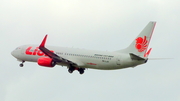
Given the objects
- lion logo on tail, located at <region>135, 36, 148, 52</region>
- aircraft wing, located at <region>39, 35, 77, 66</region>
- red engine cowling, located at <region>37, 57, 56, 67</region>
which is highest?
lion logo on tail, located at <region>135, 36, 148, 52</region>

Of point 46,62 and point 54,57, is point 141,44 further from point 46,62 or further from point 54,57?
point 46,62

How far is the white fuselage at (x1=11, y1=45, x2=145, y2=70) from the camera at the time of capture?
265 ft

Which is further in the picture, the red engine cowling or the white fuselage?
the red engine cowling

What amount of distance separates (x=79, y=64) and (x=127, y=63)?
946cm

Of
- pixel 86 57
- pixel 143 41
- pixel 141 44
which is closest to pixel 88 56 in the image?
pixel 86 57

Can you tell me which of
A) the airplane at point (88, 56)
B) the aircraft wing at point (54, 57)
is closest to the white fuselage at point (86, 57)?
the airplane at point (88, 56)

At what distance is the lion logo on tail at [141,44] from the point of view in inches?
3147

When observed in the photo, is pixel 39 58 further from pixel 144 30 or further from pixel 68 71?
pixel 144 30

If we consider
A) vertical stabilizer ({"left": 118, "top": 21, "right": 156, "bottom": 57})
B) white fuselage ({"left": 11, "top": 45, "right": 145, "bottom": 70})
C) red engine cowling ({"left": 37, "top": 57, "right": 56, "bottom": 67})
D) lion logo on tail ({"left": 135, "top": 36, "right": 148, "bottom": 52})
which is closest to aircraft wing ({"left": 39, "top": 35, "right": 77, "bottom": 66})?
red engine cowling ({"left": 37, "top": 57, "right": 56, "bottom": 67})

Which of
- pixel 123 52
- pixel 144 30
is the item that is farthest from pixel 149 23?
pixel 123 52

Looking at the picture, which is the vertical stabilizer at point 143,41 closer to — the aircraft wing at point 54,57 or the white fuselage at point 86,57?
the white fuselage at point 86,57

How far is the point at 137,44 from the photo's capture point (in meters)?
80.9

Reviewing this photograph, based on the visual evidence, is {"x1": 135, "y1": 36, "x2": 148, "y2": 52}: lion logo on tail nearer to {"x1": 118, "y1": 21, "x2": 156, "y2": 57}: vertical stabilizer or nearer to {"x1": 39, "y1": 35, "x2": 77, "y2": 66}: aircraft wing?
{"x1": 118, "y1": 21, "x2": 156, "y2": 57}: vertical stabilizer

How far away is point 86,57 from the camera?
8444 centimetres
